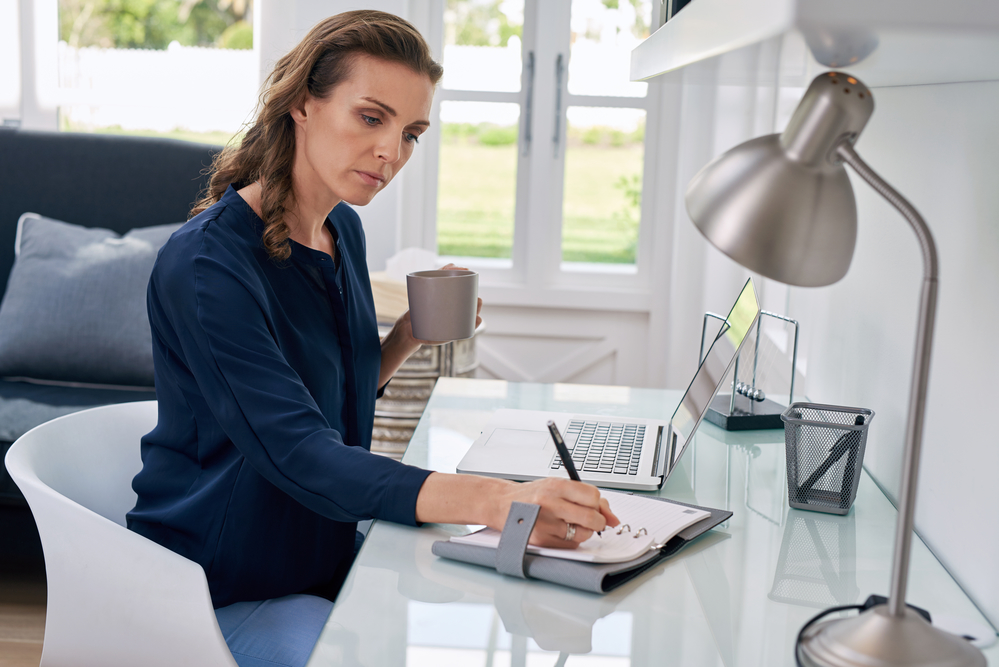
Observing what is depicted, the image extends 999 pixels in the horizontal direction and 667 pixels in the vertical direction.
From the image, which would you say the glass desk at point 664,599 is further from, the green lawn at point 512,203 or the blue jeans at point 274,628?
the green lawn at point 512,203

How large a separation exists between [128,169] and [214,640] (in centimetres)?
205

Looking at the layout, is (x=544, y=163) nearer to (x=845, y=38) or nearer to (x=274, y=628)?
(x=274, y=628)

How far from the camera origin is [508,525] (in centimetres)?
84

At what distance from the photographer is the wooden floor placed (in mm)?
1838

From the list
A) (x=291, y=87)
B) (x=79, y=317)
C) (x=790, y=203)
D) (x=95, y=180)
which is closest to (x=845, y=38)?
(x=790, y=203)

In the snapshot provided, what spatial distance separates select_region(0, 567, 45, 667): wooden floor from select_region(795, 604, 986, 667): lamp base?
172 cm

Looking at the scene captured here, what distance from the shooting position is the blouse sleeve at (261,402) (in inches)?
36.4

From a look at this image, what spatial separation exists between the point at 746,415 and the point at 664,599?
2.04 ft

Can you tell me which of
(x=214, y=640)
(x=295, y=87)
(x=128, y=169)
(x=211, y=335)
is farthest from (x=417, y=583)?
(x=128, y=169)

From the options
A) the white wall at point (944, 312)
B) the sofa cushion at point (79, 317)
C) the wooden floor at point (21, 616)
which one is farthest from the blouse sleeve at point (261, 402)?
the sofa cushion at point (79, 317)

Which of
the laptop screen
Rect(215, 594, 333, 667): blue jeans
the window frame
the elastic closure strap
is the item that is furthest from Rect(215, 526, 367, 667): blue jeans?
the window frame

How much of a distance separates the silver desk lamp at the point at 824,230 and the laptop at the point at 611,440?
467mm

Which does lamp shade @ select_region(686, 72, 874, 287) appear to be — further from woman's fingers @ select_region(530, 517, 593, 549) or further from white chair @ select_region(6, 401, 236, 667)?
white chair @ select_region(6, 401, 236, 667)

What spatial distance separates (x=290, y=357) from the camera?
3.79 ft
